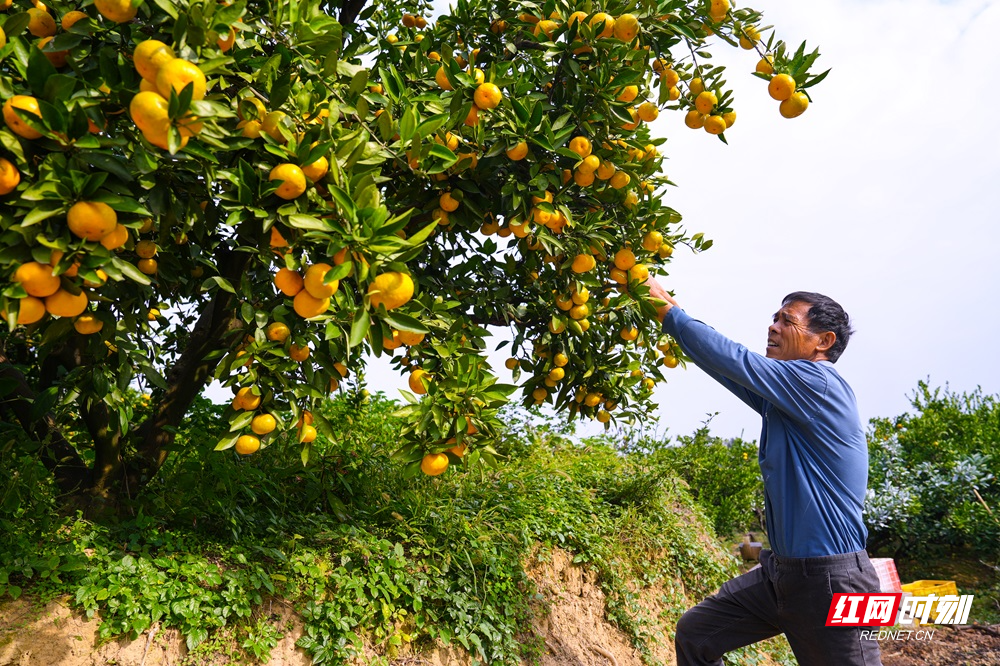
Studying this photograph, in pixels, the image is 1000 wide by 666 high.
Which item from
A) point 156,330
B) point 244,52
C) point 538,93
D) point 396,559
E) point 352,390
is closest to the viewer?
point 244,52

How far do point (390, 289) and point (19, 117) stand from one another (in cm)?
91

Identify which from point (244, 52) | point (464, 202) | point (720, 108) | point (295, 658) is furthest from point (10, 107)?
point (720, 108)

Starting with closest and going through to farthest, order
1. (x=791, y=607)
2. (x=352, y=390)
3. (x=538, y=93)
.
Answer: (x=791, y=607) < (x=538, y=93) < (x=352, y=390)

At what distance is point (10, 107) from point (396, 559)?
240 cm

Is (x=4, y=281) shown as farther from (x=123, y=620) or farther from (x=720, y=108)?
(x=720, y=108)

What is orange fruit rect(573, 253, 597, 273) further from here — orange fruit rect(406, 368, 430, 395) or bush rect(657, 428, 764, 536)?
bush rect(657, 428, 764, 536)

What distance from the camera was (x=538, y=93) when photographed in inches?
112

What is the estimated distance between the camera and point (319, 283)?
1.73m

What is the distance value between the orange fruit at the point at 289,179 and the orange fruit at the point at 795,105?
1.89m


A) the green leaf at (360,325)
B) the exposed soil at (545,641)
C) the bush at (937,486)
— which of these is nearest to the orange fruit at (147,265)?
the green leaf at (360,325)

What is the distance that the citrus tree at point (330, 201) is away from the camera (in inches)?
66.5

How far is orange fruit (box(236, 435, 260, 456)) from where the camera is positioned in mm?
2293

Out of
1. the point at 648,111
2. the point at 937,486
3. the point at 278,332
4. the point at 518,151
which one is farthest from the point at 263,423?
the point at 937,486

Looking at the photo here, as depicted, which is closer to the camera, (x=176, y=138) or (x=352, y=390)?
(x=176, y=138)
